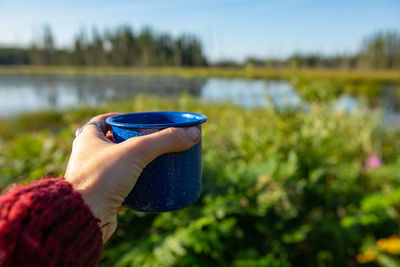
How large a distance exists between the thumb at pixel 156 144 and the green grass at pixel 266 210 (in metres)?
1.00

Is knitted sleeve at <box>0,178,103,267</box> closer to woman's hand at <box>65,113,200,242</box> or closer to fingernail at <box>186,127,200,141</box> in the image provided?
woman's hand at <box>65,113,200,242</box>

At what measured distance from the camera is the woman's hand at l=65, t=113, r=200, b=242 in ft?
1.85

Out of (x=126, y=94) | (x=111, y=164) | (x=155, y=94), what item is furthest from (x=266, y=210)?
(x=126, y=94)

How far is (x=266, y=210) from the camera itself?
184cm

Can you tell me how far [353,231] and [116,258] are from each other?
1.62m

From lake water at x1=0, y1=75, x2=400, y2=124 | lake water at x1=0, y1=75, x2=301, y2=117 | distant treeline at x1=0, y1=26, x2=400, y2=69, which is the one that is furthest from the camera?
distant treeline at x1=0, y1=26, x2=400, y2=69

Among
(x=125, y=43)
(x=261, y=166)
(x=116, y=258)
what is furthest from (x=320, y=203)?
(x=125, y=43)

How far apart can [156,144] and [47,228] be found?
28cm

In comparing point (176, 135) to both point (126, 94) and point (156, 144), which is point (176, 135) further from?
point (126, 94)

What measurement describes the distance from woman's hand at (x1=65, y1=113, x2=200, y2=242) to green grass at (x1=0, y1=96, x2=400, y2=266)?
929mm

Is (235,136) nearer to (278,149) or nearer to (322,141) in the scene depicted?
(278,149)

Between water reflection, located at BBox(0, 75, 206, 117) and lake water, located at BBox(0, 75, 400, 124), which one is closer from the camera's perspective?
lake water, located at BBox(0, 75, 400, 124)

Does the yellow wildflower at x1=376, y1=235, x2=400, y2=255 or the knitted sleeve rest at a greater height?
the knitted sleeve

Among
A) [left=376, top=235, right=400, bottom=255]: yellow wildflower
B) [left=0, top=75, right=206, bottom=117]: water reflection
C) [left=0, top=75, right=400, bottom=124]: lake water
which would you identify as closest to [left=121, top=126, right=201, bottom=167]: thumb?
[left=376, top=235, right=400, bottom=255]: yellow wildflower
